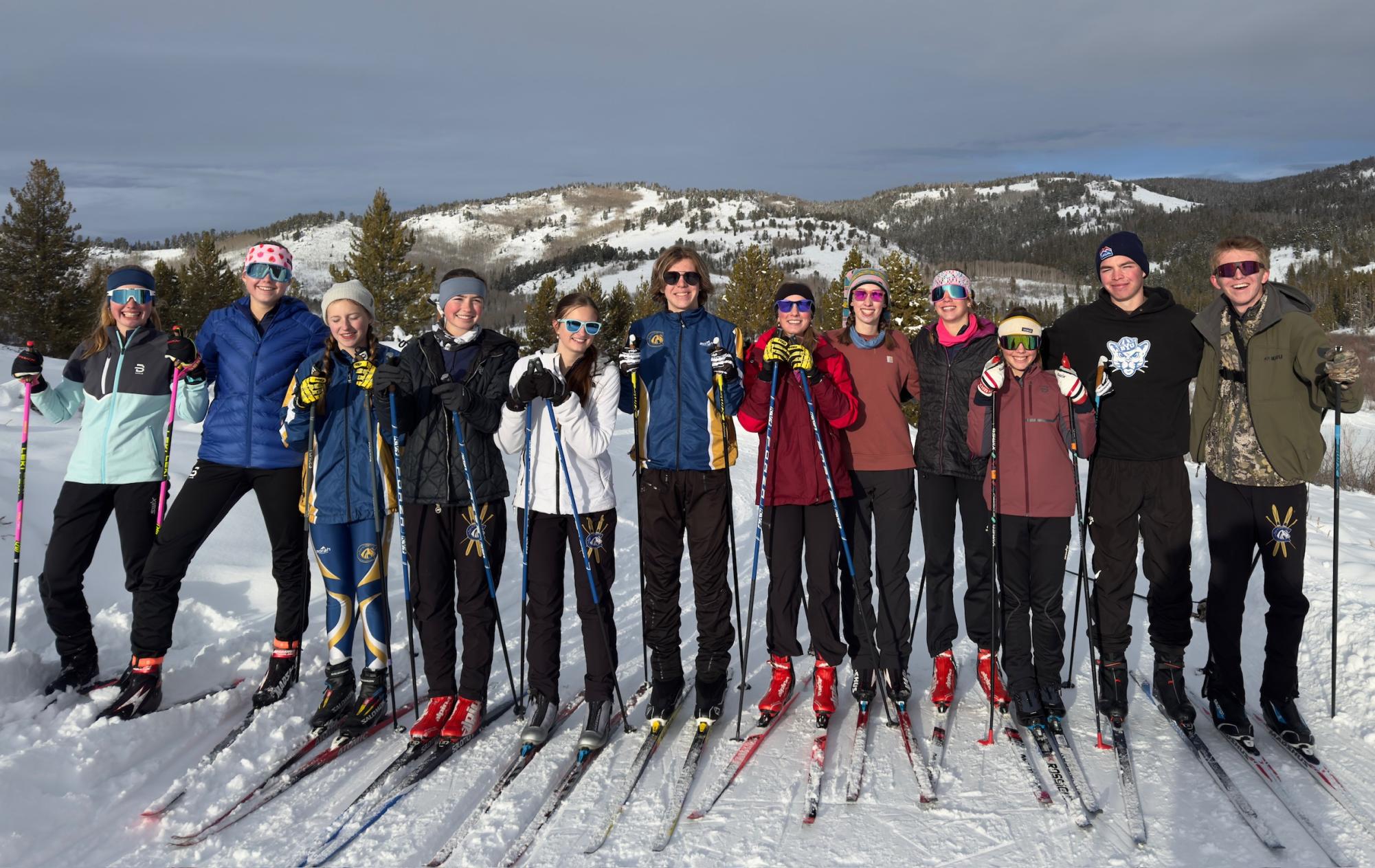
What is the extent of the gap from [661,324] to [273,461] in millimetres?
2111

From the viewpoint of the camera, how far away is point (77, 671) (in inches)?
159

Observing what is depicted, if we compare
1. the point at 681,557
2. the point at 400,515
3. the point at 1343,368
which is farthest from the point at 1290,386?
the point at 400,515

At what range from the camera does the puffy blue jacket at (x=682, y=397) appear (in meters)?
3.76

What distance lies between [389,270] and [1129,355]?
43048 millimetres

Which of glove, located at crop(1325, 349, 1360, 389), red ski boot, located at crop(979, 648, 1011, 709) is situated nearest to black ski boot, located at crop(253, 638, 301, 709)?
red ski boot, located at crop(979, 648, 1011, 709)

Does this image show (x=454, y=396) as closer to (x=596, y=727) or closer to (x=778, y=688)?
(x=596, y=727)

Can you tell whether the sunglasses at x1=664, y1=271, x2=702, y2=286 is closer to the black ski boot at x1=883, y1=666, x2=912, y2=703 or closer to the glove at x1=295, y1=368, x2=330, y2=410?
the glove at x1=295, y1=368, x2=330, y2=410

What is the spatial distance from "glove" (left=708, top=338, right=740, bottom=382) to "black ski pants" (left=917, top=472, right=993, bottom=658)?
4.17ft

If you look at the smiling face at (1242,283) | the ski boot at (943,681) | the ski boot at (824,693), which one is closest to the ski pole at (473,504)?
the ski boot at (824,693)

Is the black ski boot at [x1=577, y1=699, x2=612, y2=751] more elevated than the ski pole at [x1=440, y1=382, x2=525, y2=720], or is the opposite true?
the ski pole at [x1=440, y1=382, x2=525, y2=720]

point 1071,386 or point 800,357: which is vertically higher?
point 800,357

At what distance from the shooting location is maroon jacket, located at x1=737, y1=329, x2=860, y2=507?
3840 millimetres

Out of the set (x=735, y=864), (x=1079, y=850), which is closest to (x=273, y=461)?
(x=735, y=864)

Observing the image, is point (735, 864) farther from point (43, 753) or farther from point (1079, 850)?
point (43, 753)
